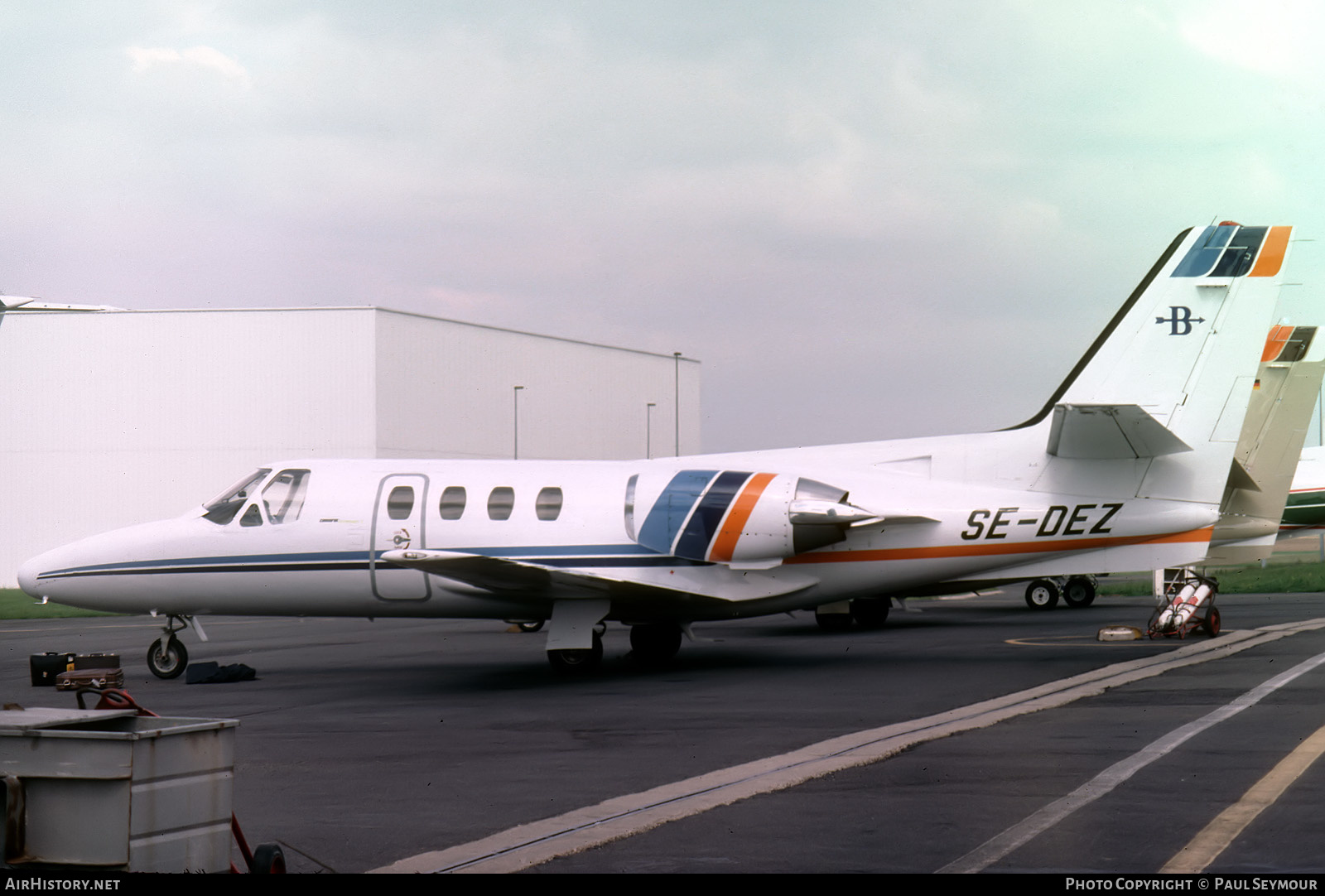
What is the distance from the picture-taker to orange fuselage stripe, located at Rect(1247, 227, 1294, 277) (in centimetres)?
1750

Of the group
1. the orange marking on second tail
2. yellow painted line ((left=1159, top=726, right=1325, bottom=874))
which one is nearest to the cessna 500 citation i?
yellow painted line ((left=1159, top=726, right=1325, bottom=874))

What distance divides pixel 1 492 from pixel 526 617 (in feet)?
154

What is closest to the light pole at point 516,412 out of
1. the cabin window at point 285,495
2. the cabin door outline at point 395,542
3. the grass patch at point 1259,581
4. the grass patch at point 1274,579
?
the grass patch at point 1259,581

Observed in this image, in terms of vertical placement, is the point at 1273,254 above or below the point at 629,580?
above

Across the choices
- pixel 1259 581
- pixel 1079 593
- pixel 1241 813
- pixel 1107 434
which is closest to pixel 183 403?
pixel 1079 593

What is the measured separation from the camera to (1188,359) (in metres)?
17.5

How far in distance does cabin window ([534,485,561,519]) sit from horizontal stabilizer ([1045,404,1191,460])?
6957mm

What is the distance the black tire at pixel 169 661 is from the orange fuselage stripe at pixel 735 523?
8136 mm

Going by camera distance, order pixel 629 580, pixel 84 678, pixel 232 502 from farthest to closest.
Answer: pixel 232 502
pixel 629 580
pixel 84 678

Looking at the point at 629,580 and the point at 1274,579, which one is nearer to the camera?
the point at 629,580

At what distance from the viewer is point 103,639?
27750 millimetres

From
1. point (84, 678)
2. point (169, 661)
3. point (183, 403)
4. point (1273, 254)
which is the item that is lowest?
point (169, 661)

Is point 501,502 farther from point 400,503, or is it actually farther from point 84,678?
point 84,678

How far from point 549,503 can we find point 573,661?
2.25 metres
